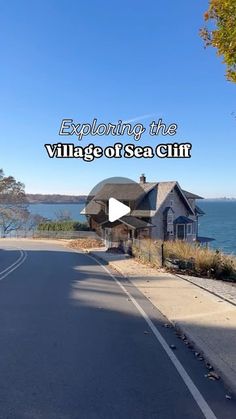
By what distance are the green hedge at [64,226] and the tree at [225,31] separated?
45179 millimetres

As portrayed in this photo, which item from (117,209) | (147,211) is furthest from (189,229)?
(117,209)

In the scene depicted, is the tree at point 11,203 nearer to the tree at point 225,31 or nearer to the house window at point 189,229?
the house window at point 189,229

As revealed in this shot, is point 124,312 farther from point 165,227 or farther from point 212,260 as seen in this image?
point 165,227

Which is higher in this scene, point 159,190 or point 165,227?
point 159,190

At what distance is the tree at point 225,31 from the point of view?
801 centimetres

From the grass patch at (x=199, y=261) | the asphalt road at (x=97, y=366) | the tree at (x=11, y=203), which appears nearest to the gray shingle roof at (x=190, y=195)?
the tree at (x=11, y=203)

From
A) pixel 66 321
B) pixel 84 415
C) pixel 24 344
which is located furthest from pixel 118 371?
pixel 66 321

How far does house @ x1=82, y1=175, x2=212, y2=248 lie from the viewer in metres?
44.6

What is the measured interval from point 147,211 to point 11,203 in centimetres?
2779

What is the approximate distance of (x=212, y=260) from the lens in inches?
774

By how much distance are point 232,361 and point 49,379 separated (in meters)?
2.52

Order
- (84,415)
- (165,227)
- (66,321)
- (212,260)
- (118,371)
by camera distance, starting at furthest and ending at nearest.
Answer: (165,227), (212,260), (66,321), (118,371), (84,415)

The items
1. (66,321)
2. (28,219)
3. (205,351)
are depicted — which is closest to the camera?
(205,351)

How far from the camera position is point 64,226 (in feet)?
180
